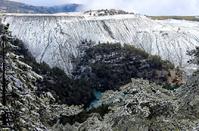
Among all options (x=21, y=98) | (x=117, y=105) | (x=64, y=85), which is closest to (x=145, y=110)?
(x=117, y=105)

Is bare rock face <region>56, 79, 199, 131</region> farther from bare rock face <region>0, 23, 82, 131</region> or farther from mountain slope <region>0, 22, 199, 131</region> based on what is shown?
bare rock face <region>0, 23, 82, 131</region>

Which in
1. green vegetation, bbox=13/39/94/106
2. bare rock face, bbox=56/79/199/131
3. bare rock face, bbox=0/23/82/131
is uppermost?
bare rock face, bbox=0/23/82/131

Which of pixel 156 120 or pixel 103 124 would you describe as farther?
pixel 103 124

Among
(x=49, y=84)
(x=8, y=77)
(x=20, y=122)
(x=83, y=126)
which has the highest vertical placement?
(x=8, y=77)

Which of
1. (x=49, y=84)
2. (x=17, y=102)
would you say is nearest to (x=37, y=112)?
(x=17, y=102)

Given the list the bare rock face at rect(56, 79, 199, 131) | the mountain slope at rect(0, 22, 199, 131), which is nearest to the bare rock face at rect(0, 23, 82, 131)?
the mountain slope at rect(0, 22, 199, 131)

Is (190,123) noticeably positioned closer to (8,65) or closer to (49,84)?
(8,65)

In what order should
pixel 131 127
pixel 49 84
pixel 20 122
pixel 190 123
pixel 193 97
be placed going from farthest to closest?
pixel 49 84 < pixel 131 127 < pixel 190 123 < pixel 193 97 < pixel 20 122

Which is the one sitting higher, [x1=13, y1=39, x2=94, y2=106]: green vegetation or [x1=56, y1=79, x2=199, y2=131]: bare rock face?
[x1=56, y1=79, x2=199, y2=131]: bare rock face

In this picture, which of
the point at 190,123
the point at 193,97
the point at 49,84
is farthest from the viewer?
the point at 49,84

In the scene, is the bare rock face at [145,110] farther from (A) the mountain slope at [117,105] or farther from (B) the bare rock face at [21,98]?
(B) the bare rock face at [21,98]

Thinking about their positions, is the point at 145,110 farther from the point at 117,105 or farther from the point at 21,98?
the point at 21,98
